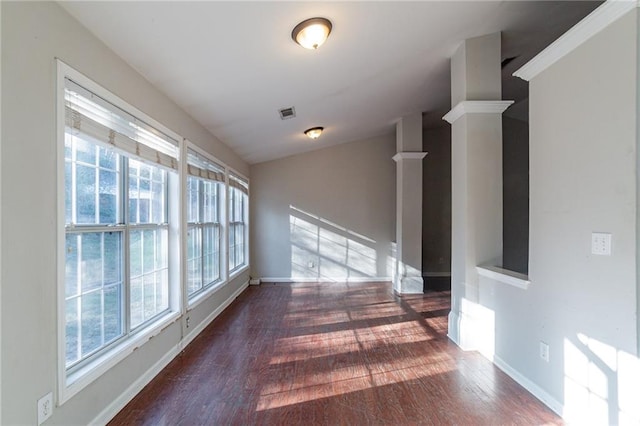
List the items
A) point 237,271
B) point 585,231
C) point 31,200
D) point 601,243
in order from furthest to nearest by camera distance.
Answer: point 237,271
point 585,231
point 601,243
point 31,200

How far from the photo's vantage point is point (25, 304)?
146cm

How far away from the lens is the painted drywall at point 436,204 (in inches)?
273

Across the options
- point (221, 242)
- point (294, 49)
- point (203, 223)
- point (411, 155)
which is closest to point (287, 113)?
point (294, 49)

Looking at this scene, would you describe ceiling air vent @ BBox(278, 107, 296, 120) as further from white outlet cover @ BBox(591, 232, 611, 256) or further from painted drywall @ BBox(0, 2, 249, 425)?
white outlet cover @ BBox(591, 232, 611, 256)

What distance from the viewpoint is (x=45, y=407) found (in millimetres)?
1564

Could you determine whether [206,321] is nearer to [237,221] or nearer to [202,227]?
[202,227]

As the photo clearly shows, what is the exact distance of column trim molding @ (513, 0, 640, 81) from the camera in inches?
65.7

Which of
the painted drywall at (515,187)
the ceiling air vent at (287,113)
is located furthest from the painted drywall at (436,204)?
the ceiling air vent at (287,113)

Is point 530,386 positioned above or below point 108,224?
below

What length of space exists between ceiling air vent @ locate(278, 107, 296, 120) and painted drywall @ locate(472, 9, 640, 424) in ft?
8.04

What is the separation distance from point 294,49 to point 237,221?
3.73 metres

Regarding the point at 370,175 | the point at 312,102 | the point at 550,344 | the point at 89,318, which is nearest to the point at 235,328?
the point at 89,318

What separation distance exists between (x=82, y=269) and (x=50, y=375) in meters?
0.60

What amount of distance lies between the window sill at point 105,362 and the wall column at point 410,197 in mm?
4034
